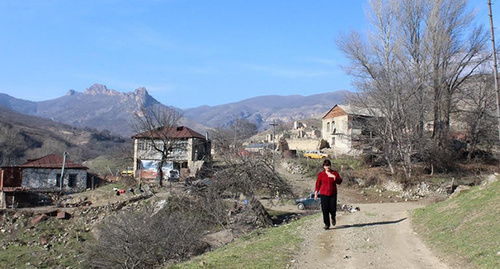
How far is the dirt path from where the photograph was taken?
26.8ft

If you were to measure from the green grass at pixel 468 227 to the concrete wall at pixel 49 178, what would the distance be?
35030mm

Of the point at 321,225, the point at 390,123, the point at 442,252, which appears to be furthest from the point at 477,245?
the point at 390,123

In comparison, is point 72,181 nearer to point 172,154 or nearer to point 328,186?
point 172,154

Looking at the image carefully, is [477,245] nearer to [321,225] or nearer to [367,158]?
[321,225]

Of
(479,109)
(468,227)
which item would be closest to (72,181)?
(479,109)

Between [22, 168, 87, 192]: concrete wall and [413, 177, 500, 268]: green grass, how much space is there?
35.0 metres

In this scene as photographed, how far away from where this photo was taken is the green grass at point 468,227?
7.96 metres

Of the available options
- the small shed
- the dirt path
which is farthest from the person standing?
the small shed

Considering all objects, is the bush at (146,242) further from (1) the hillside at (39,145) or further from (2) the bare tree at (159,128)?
(1) the hillside at (39,145)

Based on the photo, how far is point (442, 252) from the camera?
28.9 ft

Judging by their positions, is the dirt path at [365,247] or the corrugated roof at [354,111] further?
the corrugated roof at [354,111]

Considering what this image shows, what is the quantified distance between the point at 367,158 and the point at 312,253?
29828mm

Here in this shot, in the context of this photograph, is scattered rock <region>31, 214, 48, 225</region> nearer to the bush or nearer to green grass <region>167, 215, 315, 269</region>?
the bush

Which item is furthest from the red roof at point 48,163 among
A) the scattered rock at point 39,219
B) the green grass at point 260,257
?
the green grass at point 260,257
